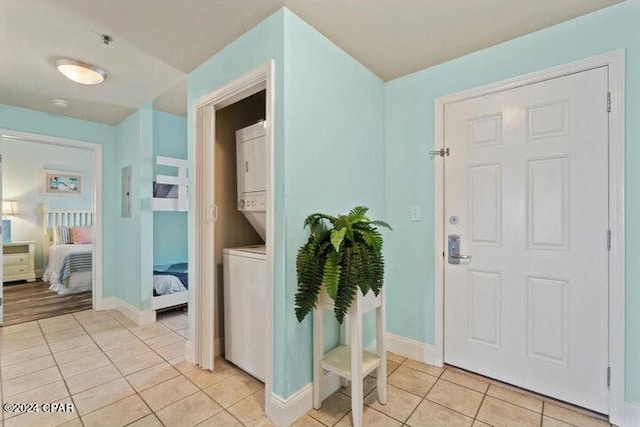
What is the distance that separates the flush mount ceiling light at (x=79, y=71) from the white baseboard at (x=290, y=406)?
267cm

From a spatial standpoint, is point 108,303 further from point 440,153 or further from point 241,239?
point 440,153

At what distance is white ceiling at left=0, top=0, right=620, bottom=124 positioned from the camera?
162cm

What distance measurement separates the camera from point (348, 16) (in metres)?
1.71

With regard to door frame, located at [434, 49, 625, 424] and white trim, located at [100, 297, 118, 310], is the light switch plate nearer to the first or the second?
door frame, located at [434, 49, 625, 424]

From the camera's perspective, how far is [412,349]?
2.37 meters

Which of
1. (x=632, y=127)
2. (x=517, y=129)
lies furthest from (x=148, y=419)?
(x=632, y=127)

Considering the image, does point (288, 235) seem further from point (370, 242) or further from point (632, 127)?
point (632, 127)

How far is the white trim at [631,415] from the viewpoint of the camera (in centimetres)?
155

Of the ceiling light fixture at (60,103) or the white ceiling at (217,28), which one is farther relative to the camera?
the ceiling light fixture at (60,103)

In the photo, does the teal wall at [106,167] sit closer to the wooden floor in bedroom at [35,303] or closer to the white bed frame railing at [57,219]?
the wooden floor in bedroom at [35,303]

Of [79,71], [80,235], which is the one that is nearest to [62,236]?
[80,235]

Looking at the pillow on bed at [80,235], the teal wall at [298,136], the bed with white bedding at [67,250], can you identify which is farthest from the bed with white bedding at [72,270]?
the teal wall at [298,136]

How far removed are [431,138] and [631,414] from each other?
1981 mm

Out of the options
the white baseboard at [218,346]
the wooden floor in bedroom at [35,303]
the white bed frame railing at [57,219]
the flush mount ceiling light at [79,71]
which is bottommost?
the wooden floor in bedroom at [35,303]
